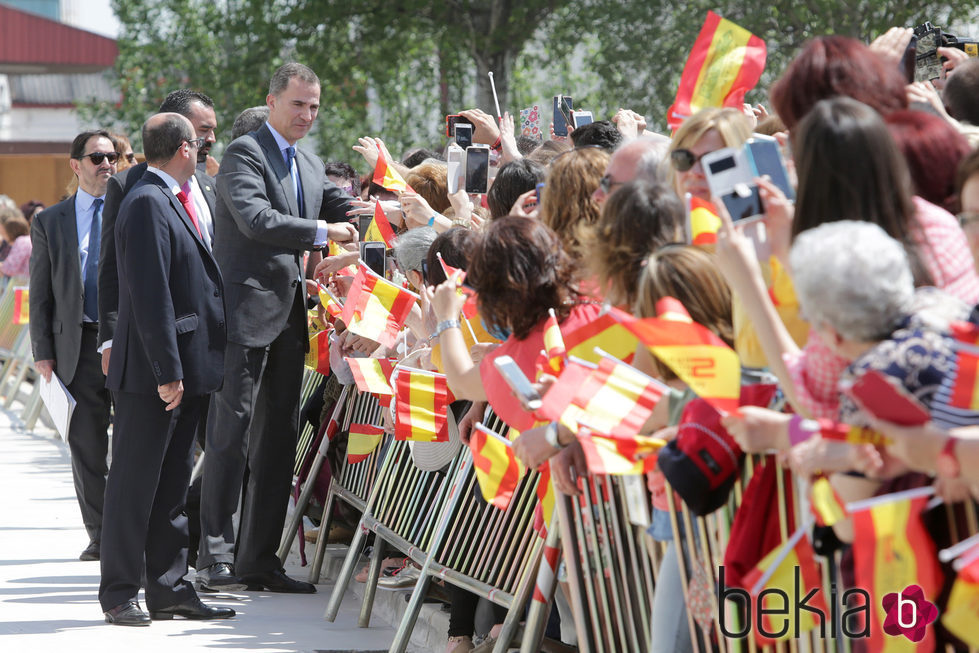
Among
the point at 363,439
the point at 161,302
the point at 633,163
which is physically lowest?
the point at 363,439

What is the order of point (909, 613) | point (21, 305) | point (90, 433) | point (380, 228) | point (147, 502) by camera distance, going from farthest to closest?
point (21, 305) < point (90, 433) < point (380, 228) < point (147, 502) < point (909, 613)

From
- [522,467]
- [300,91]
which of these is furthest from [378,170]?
[522,467]

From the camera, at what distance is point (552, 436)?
3510 millimetres

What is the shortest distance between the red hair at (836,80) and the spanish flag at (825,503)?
0.94m

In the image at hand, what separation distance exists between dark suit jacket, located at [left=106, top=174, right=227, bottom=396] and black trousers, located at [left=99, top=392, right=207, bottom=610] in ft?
0.43

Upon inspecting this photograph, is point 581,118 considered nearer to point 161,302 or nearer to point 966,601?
point 161,302

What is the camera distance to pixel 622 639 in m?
3.59

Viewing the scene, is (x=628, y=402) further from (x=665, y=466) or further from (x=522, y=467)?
(x=522, y=467)

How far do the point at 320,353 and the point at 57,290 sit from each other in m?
1.78

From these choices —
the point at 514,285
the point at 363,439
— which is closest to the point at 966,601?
the point at 514,285

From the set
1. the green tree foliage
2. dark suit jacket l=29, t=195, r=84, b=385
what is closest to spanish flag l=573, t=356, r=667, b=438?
dark suit jacket l=29, t=195, r=84, b=385

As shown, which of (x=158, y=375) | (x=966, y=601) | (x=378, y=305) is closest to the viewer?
(x=966, y=601)

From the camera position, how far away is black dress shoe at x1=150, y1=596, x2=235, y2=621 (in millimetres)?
6086

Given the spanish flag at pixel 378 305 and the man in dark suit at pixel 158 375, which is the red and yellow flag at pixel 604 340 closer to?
the spanish flag at pixel 378 305
